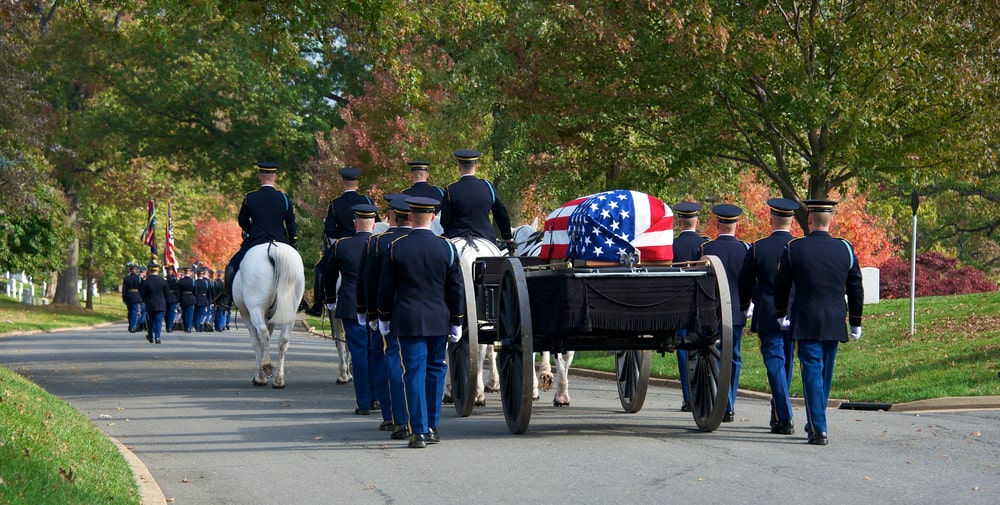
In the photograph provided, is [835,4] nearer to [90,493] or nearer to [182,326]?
[90,493]

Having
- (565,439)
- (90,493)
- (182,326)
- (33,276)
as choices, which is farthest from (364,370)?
(33,276)

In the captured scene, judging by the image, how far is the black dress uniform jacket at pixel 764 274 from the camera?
41.3 ft

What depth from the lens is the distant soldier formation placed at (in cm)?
1134

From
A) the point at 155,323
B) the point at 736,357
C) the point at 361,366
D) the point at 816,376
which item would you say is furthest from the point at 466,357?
the point at 155,323

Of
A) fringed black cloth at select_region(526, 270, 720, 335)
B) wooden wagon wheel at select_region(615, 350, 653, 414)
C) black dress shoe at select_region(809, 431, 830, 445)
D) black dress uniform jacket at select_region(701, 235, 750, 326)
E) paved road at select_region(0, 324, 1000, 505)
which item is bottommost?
paved road at select_region(0, 324, 1000, 505)

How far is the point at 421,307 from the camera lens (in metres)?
11.3

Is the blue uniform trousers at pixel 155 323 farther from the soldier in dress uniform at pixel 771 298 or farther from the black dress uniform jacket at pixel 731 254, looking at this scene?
the soldier in dress uniform at pixel 771 298

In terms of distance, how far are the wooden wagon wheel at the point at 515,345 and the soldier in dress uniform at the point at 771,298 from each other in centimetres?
228

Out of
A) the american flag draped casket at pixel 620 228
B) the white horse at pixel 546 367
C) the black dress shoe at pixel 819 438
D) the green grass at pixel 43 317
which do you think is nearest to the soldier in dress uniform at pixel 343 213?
the white horse at pixel 546 367

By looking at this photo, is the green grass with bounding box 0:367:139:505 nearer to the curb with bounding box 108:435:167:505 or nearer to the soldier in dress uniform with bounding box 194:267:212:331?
the curb with bounding box 108:435:167:505

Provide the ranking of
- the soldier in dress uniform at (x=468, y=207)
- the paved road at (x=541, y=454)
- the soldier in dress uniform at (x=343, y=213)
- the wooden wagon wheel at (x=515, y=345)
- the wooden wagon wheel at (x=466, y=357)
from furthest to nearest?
the soldier in dress uniform at (x=343, y=213)
the soldier in dress uniform at (x=468, y=207)
the wooden wagon wheel at (x=466, y=357)
the wooden wagon wheel at (x=515, y=345)
the paved road at (x=541, y=454)

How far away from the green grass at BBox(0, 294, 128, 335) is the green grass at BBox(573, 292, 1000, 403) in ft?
76.4

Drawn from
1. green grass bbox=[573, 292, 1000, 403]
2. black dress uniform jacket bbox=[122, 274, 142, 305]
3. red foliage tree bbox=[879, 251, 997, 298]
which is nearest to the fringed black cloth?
green grass bbox=[573, 292, 1000, 403]

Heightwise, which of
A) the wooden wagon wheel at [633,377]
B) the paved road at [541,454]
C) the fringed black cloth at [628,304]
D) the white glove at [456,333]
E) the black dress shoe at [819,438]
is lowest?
the paved road at [541,454]
